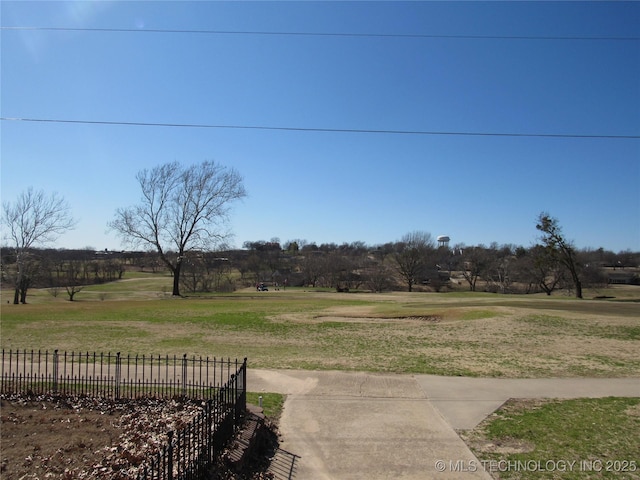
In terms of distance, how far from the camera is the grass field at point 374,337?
1489cm

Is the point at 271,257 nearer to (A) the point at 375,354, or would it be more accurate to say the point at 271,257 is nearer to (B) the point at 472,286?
(B) the point at 472,286

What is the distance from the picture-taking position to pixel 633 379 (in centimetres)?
1287

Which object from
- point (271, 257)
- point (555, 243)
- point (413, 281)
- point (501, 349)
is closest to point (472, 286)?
point (413, 281)

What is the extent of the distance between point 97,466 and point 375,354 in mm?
11141

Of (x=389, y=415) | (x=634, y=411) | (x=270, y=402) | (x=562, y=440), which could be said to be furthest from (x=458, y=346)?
(x=270, y=402)

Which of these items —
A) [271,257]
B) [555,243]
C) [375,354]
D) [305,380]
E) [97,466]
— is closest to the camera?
[97,466]

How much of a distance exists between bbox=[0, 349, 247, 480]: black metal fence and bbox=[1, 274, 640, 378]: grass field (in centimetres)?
317

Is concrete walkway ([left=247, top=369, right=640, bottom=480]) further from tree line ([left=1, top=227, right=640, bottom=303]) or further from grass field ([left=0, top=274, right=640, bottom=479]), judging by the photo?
Result: tree line ([left=1, top=227, right=640, bottom=303])

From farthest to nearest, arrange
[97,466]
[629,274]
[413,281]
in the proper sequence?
[629,274] < [413,281] < [97,466]

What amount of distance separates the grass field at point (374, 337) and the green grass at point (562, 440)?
138 inches

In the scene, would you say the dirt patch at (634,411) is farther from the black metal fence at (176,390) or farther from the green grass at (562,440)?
the black metal fence at (176,390)

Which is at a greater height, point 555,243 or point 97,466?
point 555,243

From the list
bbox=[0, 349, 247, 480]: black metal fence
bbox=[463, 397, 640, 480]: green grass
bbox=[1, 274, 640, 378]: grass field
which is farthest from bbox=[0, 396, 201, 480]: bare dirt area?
bbox=[463, 397, 640, 480]: green grass

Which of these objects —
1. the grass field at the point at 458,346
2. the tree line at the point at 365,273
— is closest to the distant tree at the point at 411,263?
the tree line at the point at 365,273
